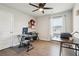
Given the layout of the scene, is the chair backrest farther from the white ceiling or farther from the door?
the door

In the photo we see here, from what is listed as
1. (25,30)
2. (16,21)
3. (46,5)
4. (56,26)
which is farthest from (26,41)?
(46,5)

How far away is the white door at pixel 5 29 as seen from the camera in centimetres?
147

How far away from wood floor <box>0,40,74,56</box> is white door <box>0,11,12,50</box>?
0.38 ft

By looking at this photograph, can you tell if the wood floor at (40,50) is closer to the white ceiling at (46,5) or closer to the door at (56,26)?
the door at (56,26)

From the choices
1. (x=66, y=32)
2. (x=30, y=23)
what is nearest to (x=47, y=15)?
(x=30, y=23)

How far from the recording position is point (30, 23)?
1637 mm

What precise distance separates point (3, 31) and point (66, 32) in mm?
1129

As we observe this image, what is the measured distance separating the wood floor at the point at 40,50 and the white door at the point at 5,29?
117 mm

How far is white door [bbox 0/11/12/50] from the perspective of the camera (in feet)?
4.83

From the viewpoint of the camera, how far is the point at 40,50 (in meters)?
1.59

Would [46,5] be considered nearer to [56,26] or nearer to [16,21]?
[56,26]

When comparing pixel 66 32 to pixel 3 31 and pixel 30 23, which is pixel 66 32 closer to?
pixel 30 23

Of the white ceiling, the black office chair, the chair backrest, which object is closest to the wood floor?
the black office chair

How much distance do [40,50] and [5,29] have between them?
2.47ft
